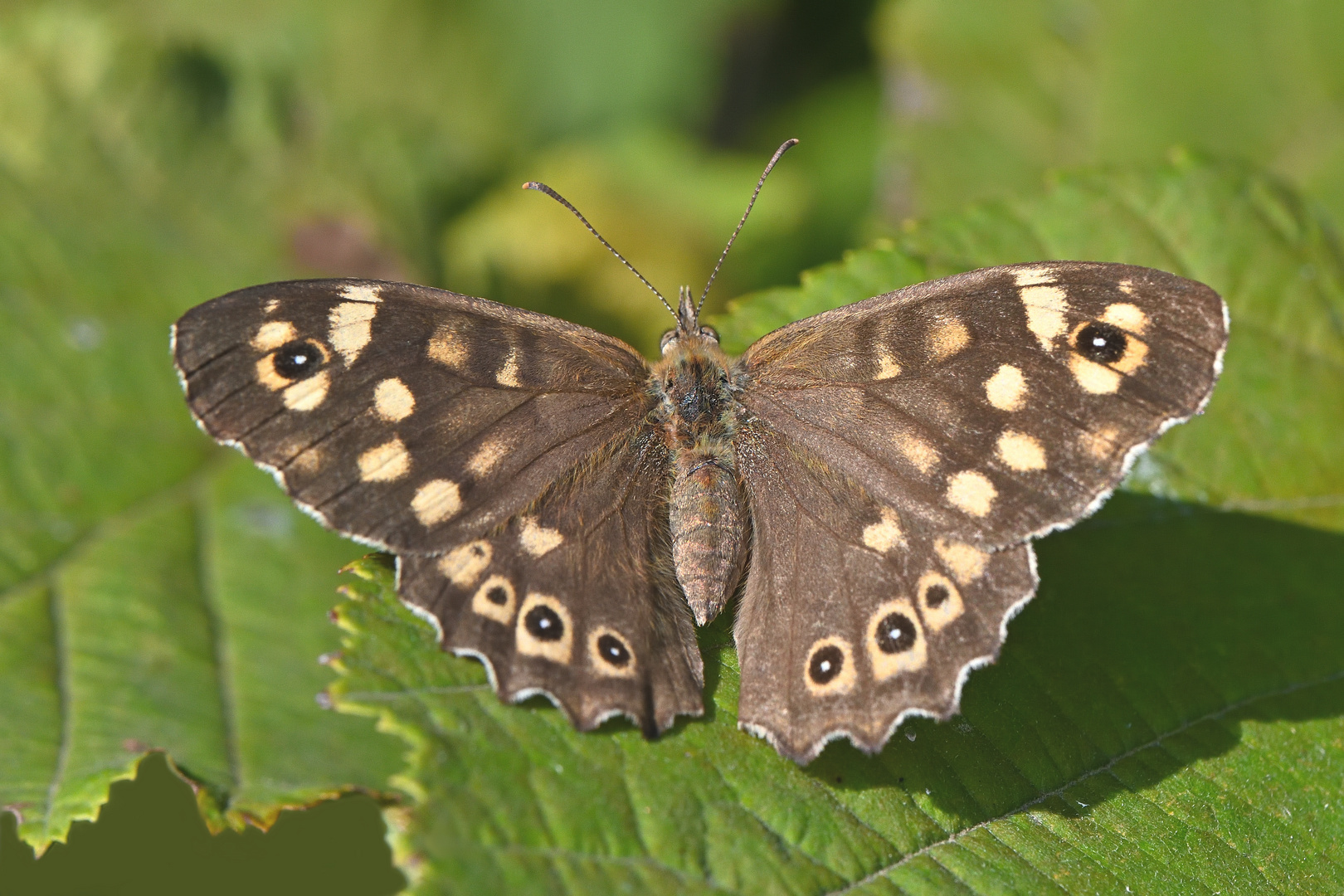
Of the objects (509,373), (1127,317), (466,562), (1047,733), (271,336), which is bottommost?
(1047,733)

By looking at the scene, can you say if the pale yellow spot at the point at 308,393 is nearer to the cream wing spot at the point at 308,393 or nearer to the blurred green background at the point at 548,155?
the cream wing spot at the point at 308,393

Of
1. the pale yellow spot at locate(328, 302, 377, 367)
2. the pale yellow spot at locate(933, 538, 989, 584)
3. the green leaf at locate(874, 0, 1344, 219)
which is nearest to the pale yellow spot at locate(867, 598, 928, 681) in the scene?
the pale yellow spot at locate(933, 538, 989, 584)

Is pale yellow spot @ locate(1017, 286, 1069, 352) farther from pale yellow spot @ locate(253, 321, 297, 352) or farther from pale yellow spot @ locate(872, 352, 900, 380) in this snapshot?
pale yellow spot @ locate(253, 321, 297, 352)

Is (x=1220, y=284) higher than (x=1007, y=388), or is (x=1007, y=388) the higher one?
(x=1007, y=388)

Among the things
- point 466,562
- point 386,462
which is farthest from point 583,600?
point 386,462

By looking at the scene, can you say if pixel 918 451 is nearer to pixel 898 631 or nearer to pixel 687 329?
pixel 898 631

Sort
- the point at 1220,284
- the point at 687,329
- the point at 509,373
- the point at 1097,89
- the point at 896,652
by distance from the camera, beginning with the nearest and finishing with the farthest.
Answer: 1. the point at 896,652
2. the point at 509,373
3. the point at 687,329
4. the point at 1220,284
5. the point at 1097,89

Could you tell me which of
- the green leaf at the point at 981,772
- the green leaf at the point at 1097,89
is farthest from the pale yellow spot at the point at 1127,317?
the green leaf at the point at 1097,89

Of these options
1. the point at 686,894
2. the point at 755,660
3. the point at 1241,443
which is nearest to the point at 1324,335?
the point at 1241,443
